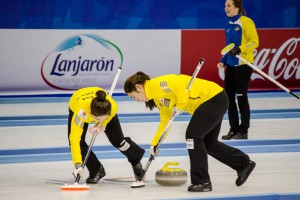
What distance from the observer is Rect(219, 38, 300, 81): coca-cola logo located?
13055mm

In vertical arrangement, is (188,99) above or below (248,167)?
above

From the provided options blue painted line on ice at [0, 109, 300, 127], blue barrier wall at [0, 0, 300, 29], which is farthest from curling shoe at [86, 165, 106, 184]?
blue barrier wall at [0, 0, 300, 29]

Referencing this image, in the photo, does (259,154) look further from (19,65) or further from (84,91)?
(19,65)

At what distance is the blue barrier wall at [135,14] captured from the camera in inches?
474

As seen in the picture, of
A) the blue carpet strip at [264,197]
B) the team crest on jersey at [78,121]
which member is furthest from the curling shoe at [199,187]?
the team crest on jersey at [78,121]

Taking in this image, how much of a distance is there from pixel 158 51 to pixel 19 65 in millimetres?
2155

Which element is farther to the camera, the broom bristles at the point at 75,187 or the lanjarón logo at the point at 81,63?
the lanjarón logo at the point at 81,63

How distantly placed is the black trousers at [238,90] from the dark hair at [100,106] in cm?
287

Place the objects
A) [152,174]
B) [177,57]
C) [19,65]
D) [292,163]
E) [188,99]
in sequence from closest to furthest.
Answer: [188,99]
[152,174]
[292,163]
[19,65]
[177,57]

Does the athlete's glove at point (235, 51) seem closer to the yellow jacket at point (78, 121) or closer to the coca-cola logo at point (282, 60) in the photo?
the yellow jacket at point (78, 121)

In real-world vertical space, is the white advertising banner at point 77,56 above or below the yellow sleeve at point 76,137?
below

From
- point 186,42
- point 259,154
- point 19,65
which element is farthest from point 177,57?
point 259,154

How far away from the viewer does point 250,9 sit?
42.8 ft

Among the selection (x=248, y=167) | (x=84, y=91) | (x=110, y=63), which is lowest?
(x=110, y=63)
